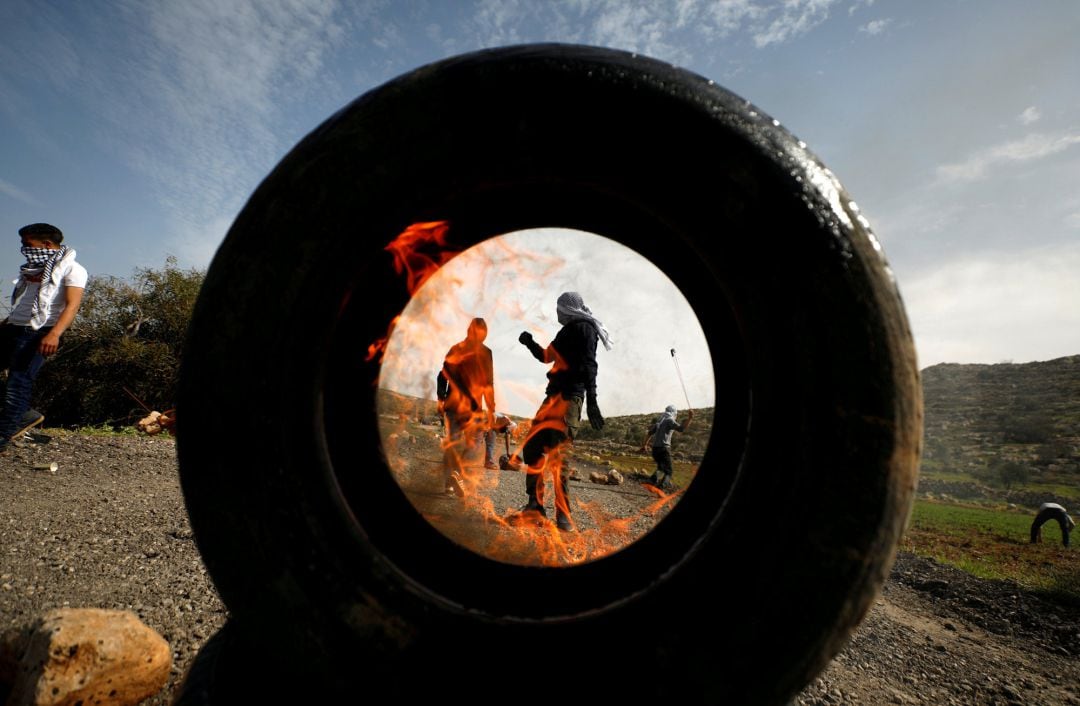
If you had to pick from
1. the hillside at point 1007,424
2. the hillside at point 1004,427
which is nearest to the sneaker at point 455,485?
the hillside at point 1004,427

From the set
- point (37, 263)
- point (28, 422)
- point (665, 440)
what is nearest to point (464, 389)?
point (37, 263)

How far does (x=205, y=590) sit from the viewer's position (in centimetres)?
260

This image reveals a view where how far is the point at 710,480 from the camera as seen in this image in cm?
104

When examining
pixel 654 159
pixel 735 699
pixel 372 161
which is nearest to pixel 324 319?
pixel 372 161

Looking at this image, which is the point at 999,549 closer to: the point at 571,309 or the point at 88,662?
the point at 571,309

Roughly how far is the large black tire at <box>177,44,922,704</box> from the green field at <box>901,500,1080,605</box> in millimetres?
7215

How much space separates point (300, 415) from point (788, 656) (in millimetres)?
940

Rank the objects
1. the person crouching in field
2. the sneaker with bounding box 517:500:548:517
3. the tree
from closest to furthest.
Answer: the sneaker with bounding box 517:500:548:517 < the person crouching in field < the tree

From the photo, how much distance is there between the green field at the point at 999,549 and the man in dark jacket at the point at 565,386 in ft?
18.3

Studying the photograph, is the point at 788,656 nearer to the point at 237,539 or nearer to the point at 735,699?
the point at 735,699

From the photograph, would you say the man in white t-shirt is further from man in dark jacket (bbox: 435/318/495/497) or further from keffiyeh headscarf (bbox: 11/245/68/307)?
man in dark jacket (bbox: 435/318/495/497)

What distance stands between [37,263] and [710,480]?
7.21 m

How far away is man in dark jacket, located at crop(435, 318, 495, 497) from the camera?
5602mm

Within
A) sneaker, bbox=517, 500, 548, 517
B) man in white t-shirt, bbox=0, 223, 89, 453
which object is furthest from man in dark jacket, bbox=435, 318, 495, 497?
man in white t-shirt, bbox=0, 223, 89, 453
